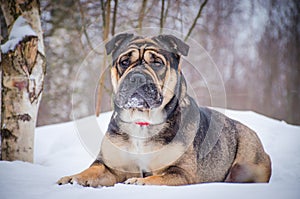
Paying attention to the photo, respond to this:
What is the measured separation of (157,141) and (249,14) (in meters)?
6.18

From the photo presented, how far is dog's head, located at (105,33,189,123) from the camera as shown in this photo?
256 centimetres

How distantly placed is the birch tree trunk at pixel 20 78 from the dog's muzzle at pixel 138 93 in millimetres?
1417

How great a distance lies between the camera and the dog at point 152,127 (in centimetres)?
256

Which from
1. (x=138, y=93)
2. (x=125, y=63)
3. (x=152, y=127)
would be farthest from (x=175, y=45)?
(x=152, y=127)

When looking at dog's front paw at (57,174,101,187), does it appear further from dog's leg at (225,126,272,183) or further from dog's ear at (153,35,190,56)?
dog's leg at (225,126,272,183)

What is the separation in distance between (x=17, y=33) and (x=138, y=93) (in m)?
1.81

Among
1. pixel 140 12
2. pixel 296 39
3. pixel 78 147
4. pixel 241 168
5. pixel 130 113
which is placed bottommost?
pixel 78 147

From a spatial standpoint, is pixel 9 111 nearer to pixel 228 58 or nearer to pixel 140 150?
pixel 140 150

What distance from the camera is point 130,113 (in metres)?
2.79

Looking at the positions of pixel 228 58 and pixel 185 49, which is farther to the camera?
pixel 228 58

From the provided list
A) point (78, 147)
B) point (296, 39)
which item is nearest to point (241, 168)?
point (78, 147)

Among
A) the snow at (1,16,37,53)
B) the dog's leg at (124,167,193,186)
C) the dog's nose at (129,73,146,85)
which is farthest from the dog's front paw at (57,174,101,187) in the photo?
the snow at (1,16,37,53)

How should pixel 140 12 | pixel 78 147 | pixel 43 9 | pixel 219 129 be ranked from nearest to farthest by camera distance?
pixel 219 129 → pixel 78 147 → pixel 140 12 → pixel 43 9

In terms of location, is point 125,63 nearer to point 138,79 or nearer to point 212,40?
point 138,79
